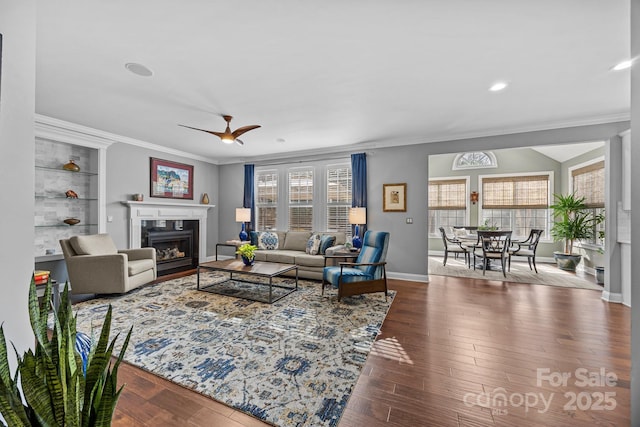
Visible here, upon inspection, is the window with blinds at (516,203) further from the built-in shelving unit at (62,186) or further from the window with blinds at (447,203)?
the built-in shelving unit at (62,186)

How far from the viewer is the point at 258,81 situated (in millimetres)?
2848

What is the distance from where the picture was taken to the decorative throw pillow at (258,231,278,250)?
5719 millimetres

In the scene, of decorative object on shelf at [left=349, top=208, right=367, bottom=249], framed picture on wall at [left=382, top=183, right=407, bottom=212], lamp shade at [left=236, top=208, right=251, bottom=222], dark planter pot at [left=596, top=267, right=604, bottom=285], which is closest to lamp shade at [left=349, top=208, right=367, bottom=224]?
decorative object on shelf at [left=349, top=208, right=367, bottom=249]

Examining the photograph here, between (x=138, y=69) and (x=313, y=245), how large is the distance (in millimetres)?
3693

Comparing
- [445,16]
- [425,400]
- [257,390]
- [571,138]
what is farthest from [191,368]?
[571,138]

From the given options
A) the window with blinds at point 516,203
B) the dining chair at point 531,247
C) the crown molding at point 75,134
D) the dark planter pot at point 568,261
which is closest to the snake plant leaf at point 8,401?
the crown molding at point 75,134

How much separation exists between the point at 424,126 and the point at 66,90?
4.68 m

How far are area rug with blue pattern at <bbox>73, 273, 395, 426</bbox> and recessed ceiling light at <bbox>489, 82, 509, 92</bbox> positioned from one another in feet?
9.31

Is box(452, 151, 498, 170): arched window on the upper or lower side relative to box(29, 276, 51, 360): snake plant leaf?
upper

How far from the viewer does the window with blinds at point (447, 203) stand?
8078 mm

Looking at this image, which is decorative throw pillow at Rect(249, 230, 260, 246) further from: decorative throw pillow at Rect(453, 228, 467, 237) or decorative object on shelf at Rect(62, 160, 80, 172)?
decorative throw pillow at Rect(453, 228, 467, 237)

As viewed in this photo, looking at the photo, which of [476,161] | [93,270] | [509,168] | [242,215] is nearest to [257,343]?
[93,270]

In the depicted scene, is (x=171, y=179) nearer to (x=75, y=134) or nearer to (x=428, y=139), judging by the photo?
(x=75, y=134)

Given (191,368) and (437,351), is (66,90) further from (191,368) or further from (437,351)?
(437,351)
